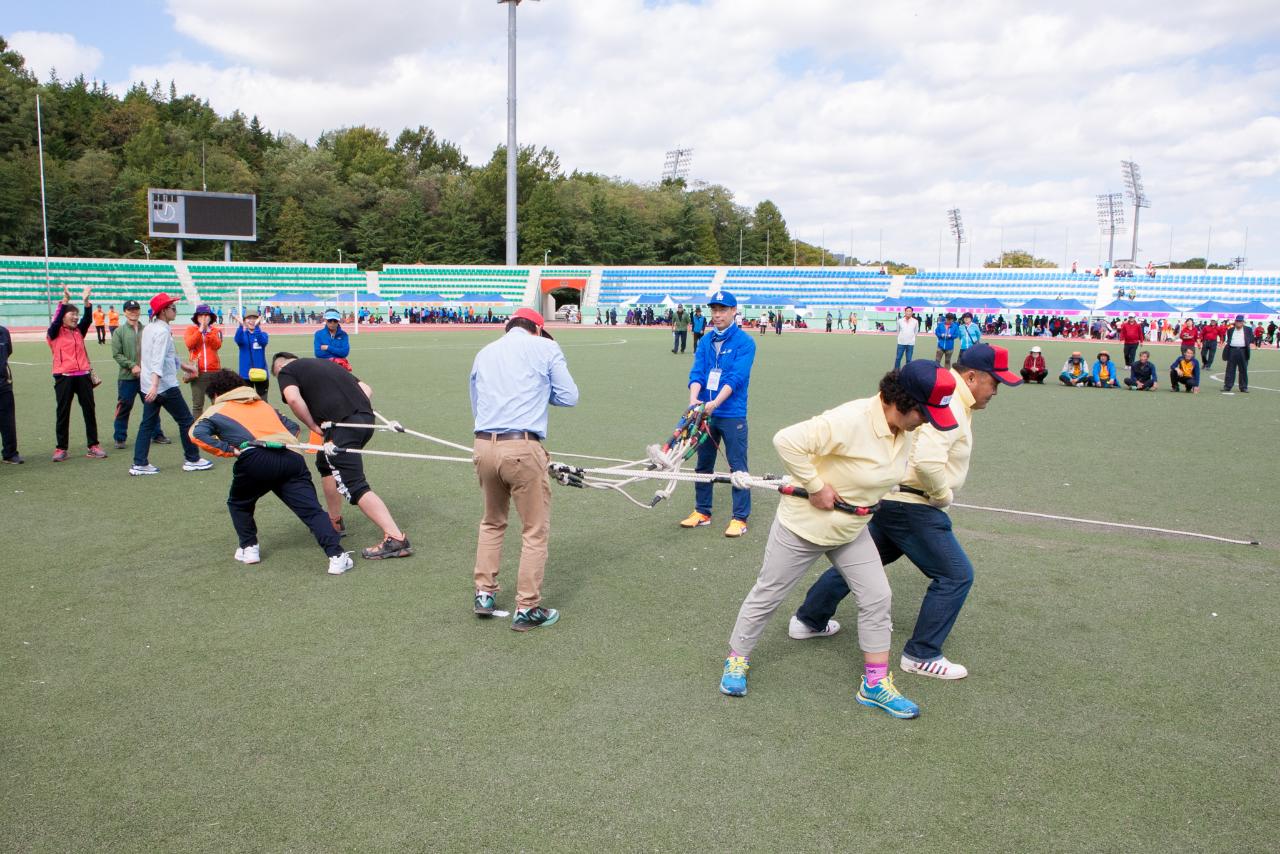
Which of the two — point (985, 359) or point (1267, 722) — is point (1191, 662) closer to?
point (1267, 722)

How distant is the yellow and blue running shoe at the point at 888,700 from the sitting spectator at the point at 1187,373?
18791mm

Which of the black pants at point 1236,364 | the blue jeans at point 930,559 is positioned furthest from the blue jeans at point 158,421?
the black pants at point 1236,364

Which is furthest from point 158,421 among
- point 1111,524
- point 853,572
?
point 1111,524

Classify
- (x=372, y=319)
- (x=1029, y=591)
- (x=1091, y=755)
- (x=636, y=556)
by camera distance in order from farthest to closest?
(x=372, y=319)
(x=636, y=556)
(x=1029, y=591)
(x=1091, y=755)

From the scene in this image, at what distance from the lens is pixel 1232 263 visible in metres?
104

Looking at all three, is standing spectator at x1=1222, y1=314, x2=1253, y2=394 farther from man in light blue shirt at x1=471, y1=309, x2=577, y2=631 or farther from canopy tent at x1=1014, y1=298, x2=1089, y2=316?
canopy tent at x1=1014, y1=298, x2=1089, y2=316

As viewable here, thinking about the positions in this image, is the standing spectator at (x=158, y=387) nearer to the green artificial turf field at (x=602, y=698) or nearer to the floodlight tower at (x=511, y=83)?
the green artificial turf field at (x=602, y=698)

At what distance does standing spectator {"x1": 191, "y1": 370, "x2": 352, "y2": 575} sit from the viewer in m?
5.92

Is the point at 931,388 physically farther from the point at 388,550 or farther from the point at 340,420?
the point at 340,420

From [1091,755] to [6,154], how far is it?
92.8 meters

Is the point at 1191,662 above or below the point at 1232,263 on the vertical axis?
below

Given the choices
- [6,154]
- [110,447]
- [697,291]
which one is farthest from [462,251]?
[110,447]

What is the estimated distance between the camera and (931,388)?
3.79 meters

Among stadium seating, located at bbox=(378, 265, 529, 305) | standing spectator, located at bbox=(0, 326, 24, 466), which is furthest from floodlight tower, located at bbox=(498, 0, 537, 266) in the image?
standing spectator, located at bbox=(0, 326, 24, 466)
